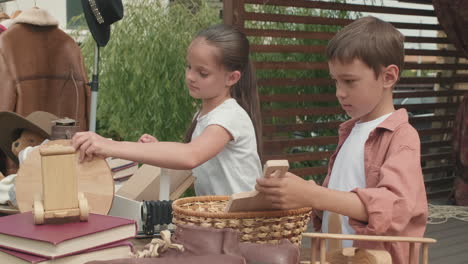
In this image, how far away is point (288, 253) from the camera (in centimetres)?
119

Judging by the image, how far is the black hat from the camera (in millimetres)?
→ 2555

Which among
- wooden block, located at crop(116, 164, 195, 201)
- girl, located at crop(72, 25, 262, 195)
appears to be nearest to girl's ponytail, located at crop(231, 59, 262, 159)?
girl, located at crop(72, 25, 262, 195)

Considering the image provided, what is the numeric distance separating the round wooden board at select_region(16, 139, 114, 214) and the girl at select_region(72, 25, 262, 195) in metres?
0.30

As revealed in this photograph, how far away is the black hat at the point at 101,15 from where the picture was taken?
255 centimetres

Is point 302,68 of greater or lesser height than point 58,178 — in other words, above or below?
above

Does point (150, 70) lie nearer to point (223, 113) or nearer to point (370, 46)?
point (223, 113)

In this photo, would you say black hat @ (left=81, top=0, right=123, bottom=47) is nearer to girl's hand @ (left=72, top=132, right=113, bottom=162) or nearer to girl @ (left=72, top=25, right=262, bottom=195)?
girl @ (left=72, top=25, right=262, bottom=195)

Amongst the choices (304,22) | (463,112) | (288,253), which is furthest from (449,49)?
(288,253)

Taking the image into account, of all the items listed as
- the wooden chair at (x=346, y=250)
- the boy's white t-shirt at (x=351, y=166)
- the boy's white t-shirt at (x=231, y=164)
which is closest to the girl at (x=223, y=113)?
the boy's white t-shirt at (x=231, y=164)

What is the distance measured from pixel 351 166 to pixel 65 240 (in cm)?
91

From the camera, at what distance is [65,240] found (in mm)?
1119

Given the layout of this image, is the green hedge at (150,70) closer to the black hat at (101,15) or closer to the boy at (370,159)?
the black hat at (101,15)

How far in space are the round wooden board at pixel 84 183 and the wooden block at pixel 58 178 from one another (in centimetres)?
29

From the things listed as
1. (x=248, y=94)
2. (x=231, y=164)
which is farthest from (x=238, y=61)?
(x=231, y=164)
